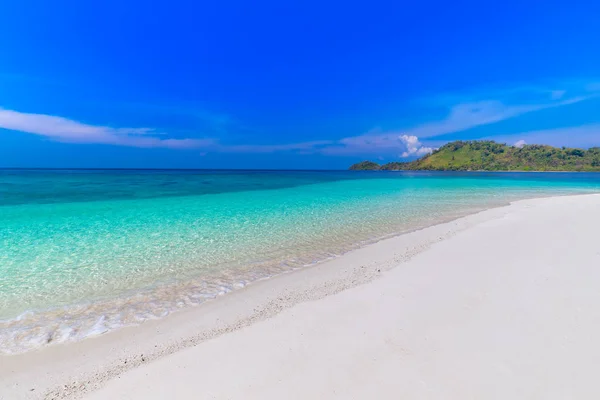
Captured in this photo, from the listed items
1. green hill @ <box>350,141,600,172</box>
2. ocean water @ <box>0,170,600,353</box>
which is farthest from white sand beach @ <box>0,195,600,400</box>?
green hill @ <box>350,141,600,172</box>

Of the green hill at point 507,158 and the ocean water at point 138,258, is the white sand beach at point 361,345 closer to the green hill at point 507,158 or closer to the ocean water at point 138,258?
the ocean water at point 138,258

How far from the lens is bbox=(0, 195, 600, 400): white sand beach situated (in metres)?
3.09

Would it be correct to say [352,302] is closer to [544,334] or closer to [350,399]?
[350,399]

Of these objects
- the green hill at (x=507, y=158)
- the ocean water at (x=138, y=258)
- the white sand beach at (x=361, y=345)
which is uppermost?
the green hill at (x=507, y=158)

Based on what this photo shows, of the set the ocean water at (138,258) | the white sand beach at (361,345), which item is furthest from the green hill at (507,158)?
the white sand beach at (361,345)

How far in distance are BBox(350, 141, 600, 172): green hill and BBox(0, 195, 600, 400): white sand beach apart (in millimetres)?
163186

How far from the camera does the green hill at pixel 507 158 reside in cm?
13025

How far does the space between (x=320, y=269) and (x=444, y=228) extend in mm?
6814

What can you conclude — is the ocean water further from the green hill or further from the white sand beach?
the green hill

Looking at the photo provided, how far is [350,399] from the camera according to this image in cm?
291

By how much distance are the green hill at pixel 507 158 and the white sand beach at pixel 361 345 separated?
163186mm

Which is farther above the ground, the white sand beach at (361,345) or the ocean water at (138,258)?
the ocean water at (138,258)

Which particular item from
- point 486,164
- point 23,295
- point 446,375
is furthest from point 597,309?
point 486,164

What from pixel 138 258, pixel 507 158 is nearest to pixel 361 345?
pixel 138 258
